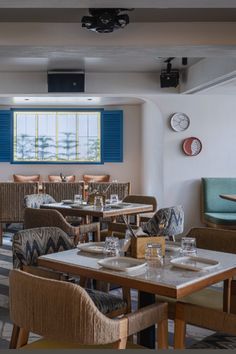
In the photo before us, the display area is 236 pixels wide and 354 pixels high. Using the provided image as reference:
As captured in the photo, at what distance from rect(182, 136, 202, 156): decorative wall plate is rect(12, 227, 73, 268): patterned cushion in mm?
4254

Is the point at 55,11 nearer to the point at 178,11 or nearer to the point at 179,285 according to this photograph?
the point at 178,11

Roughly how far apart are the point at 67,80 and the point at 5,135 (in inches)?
126

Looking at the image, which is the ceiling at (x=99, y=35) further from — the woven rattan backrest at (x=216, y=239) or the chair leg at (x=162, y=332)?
the chair leg at (x=162, y=332)

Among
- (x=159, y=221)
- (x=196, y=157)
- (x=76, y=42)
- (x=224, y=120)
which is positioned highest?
(x=76, y=42)

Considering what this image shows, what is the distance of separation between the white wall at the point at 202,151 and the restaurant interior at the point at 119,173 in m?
0.02

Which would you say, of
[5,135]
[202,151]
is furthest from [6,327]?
[5,135]

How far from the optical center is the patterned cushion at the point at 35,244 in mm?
2713

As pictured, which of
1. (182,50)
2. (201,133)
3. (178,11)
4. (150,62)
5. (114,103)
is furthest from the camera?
(114,103)

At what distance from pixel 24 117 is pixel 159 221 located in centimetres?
602

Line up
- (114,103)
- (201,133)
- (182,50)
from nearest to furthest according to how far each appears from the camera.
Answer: (182,50) < (201,133) < (114,103)

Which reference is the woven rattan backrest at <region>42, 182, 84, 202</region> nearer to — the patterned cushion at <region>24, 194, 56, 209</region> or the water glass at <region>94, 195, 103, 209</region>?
the patterned cushion at <region>24, 194, 56, 209</region>

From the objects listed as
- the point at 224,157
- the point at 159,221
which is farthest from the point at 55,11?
the point at 224,157

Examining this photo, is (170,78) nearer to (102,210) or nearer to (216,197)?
(216,197)
